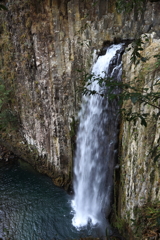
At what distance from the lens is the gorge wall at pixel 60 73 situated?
14.1 ft

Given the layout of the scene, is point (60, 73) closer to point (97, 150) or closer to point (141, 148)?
point (97, 150)

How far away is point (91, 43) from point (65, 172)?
6.27 meters

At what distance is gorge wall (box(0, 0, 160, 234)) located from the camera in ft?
14.1

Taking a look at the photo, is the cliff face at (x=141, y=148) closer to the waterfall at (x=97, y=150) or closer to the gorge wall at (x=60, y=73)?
the gorge wall at (x=60, y=73)

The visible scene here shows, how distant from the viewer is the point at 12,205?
7754 mm

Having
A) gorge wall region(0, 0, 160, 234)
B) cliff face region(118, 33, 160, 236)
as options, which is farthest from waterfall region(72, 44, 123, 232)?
cliff face region(118, 33, 160, 236)

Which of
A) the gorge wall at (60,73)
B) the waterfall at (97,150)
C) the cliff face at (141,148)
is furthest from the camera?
the waterfall at (97,150)

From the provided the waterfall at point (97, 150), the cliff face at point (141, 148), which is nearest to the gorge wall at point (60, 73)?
the cliff face at point (141, 148)

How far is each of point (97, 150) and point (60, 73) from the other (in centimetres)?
380

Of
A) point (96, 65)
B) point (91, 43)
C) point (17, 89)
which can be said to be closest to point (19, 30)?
point (17, 89)

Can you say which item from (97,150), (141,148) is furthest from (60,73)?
(141,148)

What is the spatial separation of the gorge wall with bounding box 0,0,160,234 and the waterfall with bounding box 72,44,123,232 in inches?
23.4

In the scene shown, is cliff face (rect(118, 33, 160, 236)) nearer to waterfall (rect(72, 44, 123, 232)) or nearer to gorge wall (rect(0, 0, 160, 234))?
gorge wall (rect(0, 0, 160, 234))

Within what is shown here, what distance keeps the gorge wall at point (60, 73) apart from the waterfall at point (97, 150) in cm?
59
